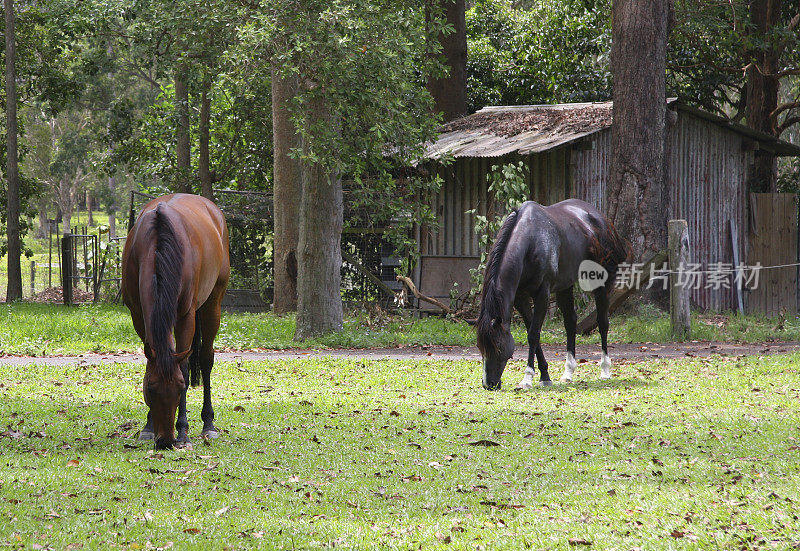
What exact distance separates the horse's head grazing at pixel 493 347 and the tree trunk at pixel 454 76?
15185 mm

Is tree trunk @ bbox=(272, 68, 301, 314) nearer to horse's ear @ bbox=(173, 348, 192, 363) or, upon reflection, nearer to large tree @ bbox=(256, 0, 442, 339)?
large tree @ bbox=(256, 0, 442, 339)

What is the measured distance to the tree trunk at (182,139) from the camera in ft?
80.0

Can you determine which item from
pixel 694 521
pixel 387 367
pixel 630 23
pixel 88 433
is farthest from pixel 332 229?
pixel 694 521

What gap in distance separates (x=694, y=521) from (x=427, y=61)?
13000mm

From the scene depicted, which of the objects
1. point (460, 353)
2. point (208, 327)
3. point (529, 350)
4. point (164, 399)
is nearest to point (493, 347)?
point (529, 350)

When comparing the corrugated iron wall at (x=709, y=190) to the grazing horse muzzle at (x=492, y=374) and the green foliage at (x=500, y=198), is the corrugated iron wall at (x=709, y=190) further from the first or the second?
the grazing horse muzzle at (x=492, y=374)

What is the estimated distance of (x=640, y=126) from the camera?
15609mm

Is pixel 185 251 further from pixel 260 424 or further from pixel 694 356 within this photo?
pixel 694 356

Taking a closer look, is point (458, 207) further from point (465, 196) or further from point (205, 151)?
point (205, 151)

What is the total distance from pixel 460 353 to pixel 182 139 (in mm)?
14262

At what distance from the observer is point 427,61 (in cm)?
1667

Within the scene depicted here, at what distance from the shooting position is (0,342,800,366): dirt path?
40.8 ft

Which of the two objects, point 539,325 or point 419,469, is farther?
point 539,325

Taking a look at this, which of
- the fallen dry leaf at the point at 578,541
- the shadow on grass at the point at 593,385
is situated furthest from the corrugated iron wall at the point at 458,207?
the fallen dry leaf at the point at 578,541
